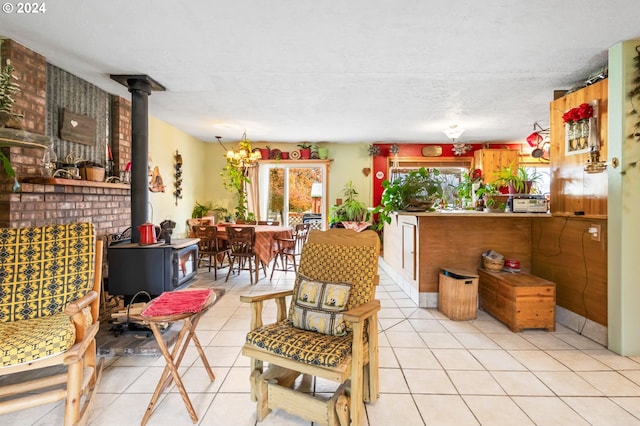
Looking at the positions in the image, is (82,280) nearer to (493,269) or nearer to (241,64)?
(241,64)

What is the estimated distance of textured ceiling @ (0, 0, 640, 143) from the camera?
2176mm

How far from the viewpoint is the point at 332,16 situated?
2.23 meters

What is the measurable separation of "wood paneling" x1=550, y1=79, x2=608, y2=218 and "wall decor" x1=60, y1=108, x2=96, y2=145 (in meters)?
5.11

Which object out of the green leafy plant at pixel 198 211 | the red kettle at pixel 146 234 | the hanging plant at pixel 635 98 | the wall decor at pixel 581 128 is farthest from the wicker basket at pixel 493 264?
the green leafy plant at pixel 198 211

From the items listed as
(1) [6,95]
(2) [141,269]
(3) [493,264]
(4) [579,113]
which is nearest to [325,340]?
(2) [141,269]

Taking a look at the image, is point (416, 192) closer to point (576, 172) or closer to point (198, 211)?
point (576, 172)

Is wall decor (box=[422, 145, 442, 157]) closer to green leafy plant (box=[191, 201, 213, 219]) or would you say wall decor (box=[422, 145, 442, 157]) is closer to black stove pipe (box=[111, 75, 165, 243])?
green leafy plant (box=[191, 201, 213, 219])

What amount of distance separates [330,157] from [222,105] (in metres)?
3.23

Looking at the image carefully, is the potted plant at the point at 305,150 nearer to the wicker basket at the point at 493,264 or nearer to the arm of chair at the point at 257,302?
the wicker basket at the point at 493,264

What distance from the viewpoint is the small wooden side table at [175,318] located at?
5.81 feet

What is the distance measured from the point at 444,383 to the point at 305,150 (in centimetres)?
561

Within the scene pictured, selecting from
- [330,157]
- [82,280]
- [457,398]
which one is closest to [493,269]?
[457,398]

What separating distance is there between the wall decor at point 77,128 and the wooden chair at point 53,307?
166 cm

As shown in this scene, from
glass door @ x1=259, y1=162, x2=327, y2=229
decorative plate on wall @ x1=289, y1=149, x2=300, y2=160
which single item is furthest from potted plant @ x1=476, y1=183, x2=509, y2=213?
decorative plate on wall @ x1=289, y1=149, x2=300, y2=160
